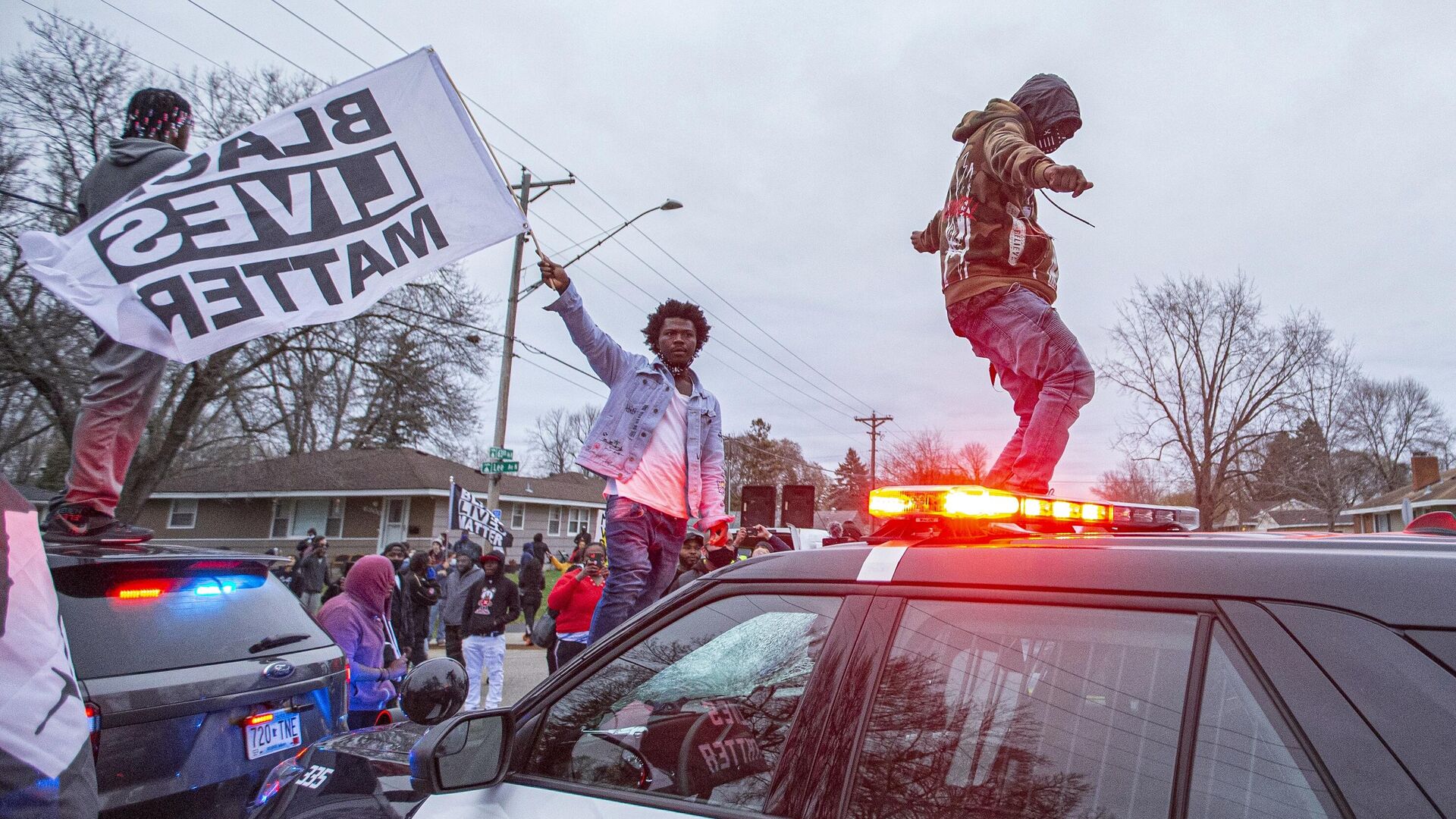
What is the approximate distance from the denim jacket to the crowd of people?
0.37 m

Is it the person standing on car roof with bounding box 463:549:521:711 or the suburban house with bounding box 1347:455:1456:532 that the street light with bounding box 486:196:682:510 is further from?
the suburban house with bounding box 1347:455:1456:532

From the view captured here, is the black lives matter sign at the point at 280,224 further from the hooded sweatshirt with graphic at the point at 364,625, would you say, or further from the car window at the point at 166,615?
the hooded sweatshirt with graphic at the point at 364,625

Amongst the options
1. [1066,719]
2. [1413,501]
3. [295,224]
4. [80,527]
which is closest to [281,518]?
[80,527]

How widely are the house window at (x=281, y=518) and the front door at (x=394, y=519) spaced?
4.21 metres

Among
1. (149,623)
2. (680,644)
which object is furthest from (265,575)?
(680,644)

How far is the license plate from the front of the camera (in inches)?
135

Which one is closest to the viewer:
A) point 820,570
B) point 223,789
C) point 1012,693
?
point 1012,693

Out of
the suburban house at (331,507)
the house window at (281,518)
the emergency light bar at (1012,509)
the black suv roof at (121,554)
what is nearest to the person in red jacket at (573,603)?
the black suv roof at (121,554)

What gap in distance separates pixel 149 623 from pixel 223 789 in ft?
2.27

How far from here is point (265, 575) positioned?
4016 millimetres

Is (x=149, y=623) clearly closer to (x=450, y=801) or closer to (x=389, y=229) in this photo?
(x=389, y=229)

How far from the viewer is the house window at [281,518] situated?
117 ft

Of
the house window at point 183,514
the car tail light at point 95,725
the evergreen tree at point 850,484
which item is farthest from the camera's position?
Result: the evergreen tree at point 850,484

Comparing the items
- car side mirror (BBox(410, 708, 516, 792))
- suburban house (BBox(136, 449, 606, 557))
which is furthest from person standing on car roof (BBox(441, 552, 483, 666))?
suburban house (BBox(136, 449, 606, 557))
